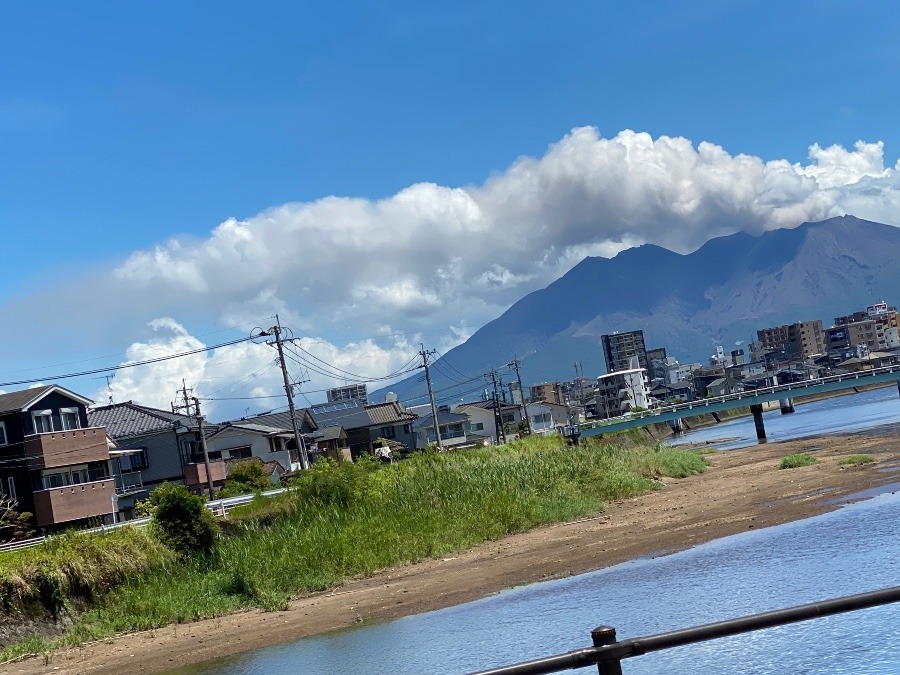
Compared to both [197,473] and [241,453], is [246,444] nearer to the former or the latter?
[241,453]

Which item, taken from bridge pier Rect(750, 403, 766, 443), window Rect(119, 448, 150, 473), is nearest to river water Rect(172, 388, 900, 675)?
window Rect(119, 448, 150, 473)

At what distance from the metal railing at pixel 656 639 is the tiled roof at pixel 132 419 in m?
61.1

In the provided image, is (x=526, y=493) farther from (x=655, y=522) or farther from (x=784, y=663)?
(x=784, y=663)

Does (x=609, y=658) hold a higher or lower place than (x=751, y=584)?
higher

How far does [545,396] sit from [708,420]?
67856 millimetres

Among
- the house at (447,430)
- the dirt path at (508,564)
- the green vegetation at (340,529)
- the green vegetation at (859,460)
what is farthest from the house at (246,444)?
the green vegetation at (859,460)

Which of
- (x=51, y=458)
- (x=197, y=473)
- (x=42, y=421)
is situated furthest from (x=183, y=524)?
(x=197, y=473)

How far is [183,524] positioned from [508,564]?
9.06 meters

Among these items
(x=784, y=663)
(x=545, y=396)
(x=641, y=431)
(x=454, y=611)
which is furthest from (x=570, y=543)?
(x=545, y=396)

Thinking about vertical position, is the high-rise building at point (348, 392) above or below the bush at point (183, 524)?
above

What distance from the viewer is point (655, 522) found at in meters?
24.7

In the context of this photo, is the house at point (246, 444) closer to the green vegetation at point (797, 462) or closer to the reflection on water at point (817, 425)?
the reflection on water at point (817, 425)

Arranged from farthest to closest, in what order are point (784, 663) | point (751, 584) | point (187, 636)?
point (187, 636) < point (751, 584) < point (784, 663)

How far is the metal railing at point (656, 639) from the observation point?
431cm
